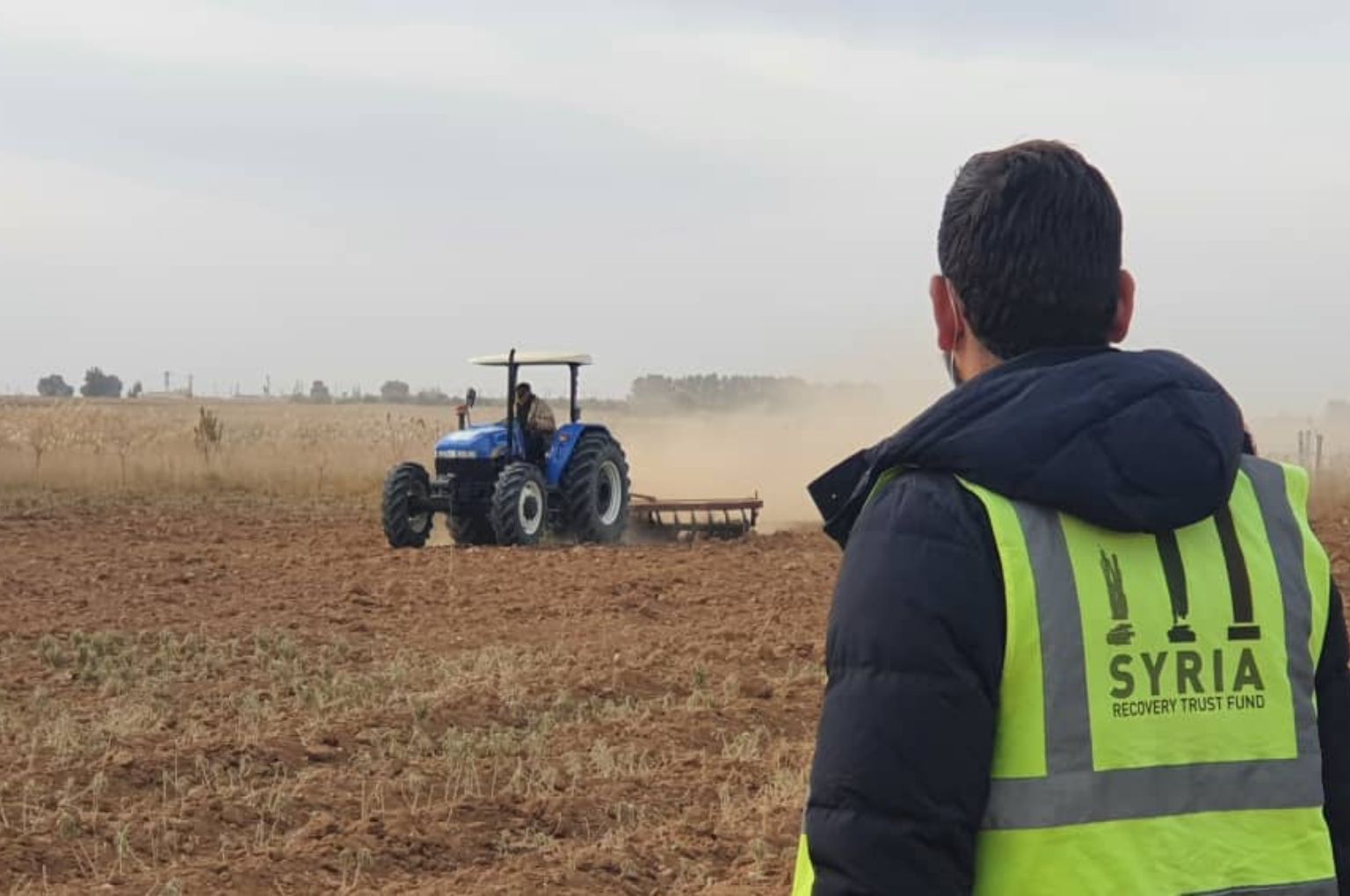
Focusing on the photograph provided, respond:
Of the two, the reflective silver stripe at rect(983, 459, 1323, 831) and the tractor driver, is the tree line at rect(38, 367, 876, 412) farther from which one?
the reflective silver stripe at rect(983, 459, 1323, 831)

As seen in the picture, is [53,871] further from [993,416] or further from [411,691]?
[993,416]

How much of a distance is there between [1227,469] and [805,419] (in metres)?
32.4

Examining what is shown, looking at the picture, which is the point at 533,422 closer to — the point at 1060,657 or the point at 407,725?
the point at 407,725

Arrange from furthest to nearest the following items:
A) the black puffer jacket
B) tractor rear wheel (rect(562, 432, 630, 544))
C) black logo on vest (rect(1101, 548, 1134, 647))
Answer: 1. tractor rear wheel (rect(562, 432, 630, 544))
2. black logo on vest (rect(1101, 548, 1134, 647))
3. the black puffer jacket

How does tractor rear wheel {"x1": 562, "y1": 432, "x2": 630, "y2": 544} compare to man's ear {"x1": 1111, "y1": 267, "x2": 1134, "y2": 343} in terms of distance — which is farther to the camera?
tractor rear wheel {"x1": 562, "y1": 432, "x2": 630, "y2": 544}

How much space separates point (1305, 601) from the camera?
2127 mm

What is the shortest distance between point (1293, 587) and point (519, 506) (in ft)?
48.9

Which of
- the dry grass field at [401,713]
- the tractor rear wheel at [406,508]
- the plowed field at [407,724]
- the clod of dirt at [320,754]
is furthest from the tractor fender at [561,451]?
the clod of dirt at [320,754]

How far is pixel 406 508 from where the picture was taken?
58.0 ft

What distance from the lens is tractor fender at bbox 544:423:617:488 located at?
17812 mm

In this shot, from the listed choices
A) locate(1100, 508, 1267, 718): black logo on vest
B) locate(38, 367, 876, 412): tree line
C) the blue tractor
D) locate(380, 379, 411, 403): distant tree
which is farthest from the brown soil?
locate(380, 379, 411, 403): distant tree

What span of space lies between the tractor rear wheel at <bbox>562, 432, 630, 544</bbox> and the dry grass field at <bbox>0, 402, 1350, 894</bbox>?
0.73 metres

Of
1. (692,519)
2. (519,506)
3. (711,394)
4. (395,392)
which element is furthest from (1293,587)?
(395,392)

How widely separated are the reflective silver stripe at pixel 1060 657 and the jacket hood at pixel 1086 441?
0.06m
